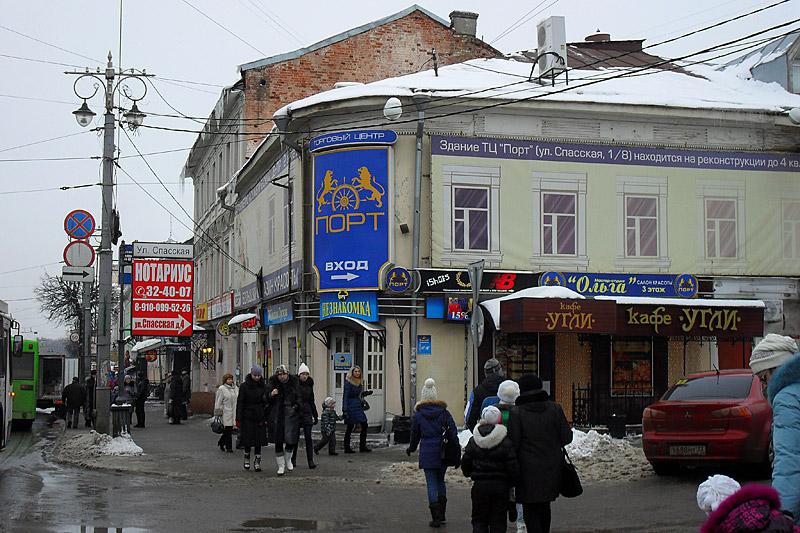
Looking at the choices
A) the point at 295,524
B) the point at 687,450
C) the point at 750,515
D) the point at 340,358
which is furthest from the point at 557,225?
the point at 750,515

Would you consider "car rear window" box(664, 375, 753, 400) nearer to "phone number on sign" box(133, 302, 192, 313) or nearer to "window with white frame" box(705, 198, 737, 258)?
"phone number on sign" box(133, 302, 192, 313)

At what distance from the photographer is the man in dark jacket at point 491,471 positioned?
905 cm

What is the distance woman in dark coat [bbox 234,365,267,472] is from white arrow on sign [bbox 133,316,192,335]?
5668 millimetres

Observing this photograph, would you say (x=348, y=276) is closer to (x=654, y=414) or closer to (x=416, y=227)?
(x=416, y=227)

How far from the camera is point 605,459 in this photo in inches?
663

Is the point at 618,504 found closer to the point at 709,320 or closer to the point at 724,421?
the point at 724,421

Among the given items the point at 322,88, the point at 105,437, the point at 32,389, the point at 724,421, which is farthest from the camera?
the point at 322,88

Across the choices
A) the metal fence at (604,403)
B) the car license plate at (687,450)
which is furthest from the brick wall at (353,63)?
the car license plate at (687,450)

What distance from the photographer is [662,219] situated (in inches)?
1048

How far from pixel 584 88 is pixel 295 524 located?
17508mm

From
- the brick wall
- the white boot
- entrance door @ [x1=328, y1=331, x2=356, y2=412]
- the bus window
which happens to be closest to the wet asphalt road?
the white boot

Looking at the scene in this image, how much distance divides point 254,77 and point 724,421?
2506cm

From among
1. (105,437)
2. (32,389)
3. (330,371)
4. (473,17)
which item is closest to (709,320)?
(330,371)

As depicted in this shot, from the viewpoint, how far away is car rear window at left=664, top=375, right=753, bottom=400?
1465 cm
